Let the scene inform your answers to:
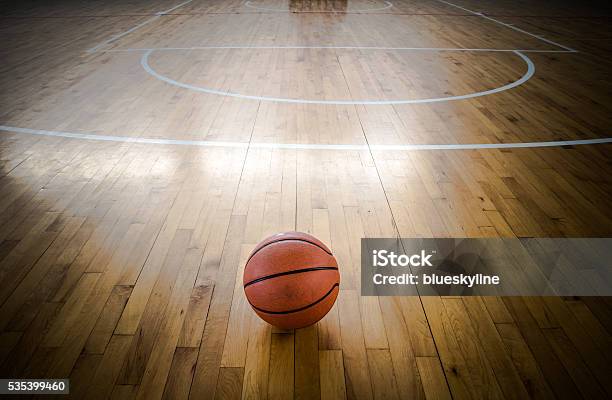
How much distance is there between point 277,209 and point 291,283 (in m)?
1.16

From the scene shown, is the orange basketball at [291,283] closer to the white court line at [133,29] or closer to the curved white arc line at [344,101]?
the curved white arc line at [344,101]

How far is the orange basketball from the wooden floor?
0.57ft

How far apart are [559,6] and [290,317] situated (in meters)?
12.5

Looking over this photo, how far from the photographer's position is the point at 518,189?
331 centimetres

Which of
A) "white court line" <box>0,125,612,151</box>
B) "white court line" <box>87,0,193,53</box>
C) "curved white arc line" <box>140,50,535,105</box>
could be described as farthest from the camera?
"white court line" <box>87,0,193,53</box>

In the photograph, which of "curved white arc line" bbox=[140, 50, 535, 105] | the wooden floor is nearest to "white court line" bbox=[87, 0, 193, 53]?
the wooden floor

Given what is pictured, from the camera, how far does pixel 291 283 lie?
6.47 ft

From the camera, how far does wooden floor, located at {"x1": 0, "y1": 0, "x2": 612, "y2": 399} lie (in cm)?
197

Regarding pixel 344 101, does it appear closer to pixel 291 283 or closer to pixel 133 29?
pixel 291 283

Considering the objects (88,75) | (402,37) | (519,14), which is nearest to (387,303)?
(88,75)

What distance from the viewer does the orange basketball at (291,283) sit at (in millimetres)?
1975

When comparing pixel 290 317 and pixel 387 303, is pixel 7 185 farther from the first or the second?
pixel 387 303

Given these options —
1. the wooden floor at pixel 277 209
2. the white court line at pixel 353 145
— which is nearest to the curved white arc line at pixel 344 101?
the wooden floor at pixel 277 209

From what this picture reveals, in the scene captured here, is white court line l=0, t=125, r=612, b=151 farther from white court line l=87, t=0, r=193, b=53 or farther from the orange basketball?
white court line l=87, t=0, r=193, b=53
